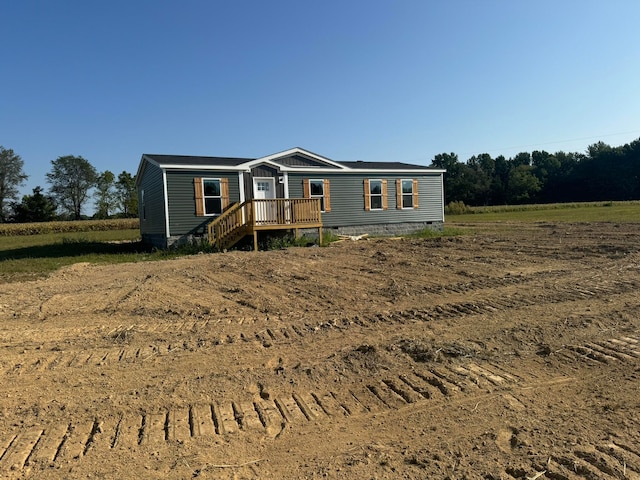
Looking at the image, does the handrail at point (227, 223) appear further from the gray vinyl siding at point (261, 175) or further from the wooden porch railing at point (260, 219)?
the gray vinyl siding at point (261, 175)

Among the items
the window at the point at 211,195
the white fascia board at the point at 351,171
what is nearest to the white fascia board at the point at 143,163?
the window at the point at 211,195

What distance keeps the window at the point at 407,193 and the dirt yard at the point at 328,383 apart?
13.8 meters

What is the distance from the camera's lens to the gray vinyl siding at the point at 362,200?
63.1 ft

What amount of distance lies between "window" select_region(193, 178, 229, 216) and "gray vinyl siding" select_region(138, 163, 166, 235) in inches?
53.2

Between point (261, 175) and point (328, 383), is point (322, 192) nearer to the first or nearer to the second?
point (261, 175)

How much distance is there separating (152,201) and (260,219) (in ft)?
19.7

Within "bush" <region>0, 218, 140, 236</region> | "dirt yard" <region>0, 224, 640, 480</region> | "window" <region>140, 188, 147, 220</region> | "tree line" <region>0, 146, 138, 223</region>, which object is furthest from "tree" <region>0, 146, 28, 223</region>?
"dirt yard" <region>0, 224, 640, 480</region>

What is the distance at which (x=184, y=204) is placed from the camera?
1627 centimetres

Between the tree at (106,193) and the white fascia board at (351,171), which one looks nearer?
the white fascia board at (351,171)

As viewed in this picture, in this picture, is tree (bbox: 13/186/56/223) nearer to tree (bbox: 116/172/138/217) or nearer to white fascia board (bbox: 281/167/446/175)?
tree (bbox: 116/172/138/217)

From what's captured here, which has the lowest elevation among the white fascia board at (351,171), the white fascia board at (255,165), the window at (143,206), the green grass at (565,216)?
the green grass at (565,216)

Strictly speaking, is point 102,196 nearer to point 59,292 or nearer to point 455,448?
point 59,292

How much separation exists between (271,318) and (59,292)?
4.62 meters

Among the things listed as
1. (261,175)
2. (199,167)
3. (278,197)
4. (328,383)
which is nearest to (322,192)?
(278,197)
